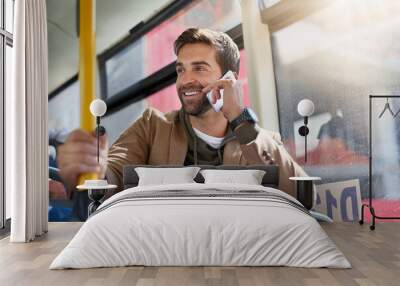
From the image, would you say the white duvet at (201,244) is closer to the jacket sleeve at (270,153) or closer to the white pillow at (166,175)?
the white pillow at (166,175)

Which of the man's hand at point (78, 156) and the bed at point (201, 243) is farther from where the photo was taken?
the man's hand at point (78, 156)

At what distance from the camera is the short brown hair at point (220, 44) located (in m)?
6.67

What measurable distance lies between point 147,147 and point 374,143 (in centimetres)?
272

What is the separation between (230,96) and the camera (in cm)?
666

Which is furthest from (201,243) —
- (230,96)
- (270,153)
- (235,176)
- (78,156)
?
(78,156)

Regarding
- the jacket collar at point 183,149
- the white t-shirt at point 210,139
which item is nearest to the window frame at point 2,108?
the jacket collar at point 183,149

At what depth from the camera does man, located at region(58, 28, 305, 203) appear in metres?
6.59

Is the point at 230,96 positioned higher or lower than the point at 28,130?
higher

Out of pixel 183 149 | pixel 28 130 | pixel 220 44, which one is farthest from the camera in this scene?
pixel 220 44

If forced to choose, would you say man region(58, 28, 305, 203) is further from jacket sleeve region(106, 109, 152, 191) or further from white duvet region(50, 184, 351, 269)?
white duvet region(50, 184, 351, 269)

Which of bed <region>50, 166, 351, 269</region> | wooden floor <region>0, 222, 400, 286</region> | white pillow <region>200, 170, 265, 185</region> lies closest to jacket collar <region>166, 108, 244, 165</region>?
white pillow <region>200, 170, 265, 185</region>

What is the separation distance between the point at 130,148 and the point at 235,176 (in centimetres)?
141

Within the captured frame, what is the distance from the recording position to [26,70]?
555 centimetres

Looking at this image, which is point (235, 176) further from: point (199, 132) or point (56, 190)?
point (56, 190)
